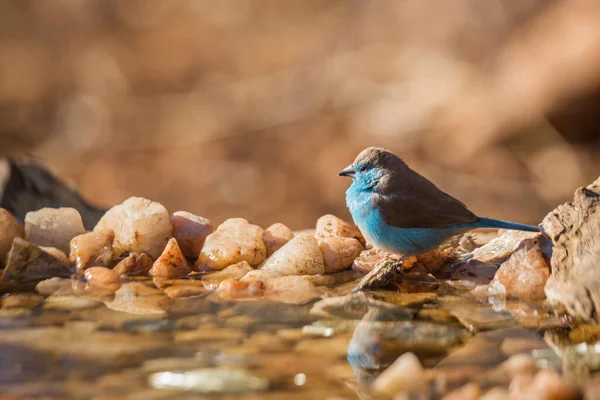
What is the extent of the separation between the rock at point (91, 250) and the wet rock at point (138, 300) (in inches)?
14.3

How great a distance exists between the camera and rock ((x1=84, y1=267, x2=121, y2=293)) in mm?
3406

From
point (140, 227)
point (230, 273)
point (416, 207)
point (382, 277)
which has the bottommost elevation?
point (382, 277)

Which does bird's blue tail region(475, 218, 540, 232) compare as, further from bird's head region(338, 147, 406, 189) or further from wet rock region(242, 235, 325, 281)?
wet rock region(242, 235, 325, 281)

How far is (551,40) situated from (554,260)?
5.87 meters

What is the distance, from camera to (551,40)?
26.6 feet

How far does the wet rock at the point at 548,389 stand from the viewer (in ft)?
6.57

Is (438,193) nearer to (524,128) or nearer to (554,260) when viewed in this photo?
(554,260)

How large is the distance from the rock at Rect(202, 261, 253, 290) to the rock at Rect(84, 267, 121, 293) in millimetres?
412

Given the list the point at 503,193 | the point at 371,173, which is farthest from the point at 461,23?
the point at 371,173

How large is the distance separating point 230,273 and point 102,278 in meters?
0.60

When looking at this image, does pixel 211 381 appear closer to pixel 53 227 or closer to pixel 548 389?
pixel 548 389

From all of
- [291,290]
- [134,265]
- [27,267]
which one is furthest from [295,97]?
[291,290]

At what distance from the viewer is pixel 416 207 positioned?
3.54m

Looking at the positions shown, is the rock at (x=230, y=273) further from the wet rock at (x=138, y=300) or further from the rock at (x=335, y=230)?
the rock at (x=335, y=230)
